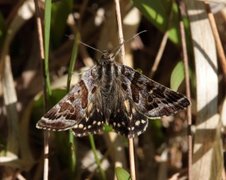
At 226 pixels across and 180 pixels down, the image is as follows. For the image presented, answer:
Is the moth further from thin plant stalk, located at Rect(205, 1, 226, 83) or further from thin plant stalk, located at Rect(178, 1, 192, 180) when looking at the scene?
thin plant stalk, located at Rect(205, 1, 226, 83)

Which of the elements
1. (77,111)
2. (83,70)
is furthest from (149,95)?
(83,70)

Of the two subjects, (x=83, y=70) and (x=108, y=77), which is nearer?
(x=108, y=77)

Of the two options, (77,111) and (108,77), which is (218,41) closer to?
→ (108,77)

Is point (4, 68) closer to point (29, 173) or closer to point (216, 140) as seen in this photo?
point (29, 173)

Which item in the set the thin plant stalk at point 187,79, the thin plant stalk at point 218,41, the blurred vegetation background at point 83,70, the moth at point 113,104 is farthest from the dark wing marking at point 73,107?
the thin plant stalk at point 218,41

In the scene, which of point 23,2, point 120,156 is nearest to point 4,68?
point 23,2

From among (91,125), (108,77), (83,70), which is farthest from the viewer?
(83,70)

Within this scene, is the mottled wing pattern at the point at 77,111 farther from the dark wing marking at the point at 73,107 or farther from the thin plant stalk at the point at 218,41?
the thin plant stalk at the point at 218,41
